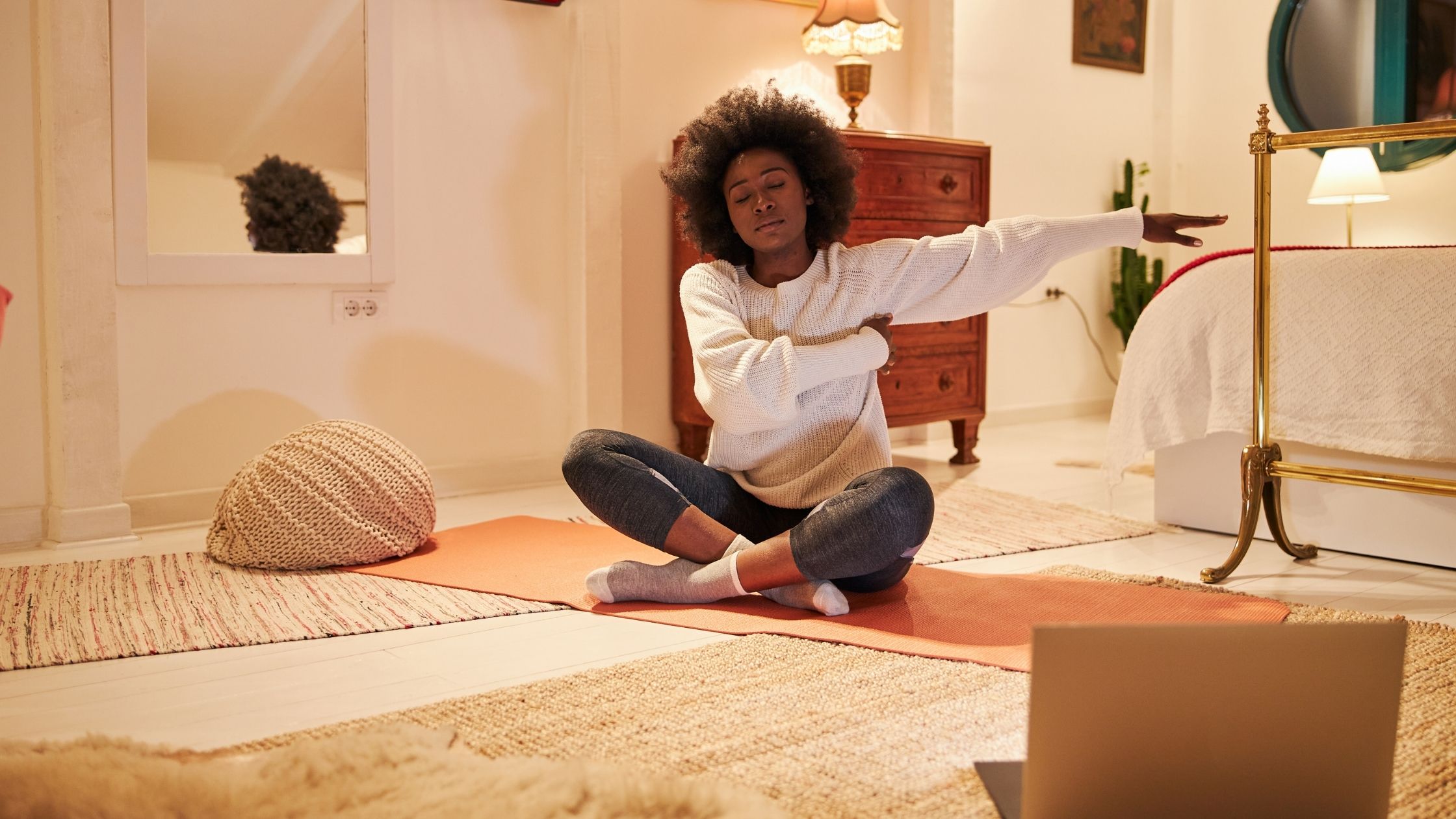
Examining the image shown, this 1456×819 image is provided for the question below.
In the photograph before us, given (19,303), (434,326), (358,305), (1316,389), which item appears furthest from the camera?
(434,326)

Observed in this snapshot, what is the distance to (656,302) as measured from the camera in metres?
4.06

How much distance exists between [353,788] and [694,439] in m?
2.76

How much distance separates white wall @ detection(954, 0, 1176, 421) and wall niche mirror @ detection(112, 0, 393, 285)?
2.58m

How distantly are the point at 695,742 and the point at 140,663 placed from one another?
3.37 ft

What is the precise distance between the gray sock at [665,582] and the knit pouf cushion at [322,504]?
25.0 inches

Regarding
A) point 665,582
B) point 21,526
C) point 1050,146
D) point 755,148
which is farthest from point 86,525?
point 1050,146

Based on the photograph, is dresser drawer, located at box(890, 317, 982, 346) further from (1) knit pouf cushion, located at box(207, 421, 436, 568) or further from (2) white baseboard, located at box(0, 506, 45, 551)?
(2) white baseboard, located at box(0, 506, 45, 551)

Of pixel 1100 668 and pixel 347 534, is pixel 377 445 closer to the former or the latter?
pixel 347 534

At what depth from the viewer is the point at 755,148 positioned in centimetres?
238

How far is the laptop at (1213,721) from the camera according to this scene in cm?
110

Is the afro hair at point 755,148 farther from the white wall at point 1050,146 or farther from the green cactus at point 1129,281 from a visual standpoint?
the green cactus at point 1129,281

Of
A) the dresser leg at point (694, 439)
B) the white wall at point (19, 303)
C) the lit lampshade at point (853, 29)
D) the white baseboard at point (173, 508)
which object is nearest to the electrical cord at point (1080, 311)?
the lit lampshade at point (853, 29)

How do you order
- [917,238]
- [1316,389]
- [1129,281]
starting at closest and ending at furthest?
[1316,389] → [917,238] → [1129,281]

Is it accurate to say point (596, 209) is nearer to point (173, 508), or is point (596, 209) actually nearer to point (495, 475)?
point (495, 475)
